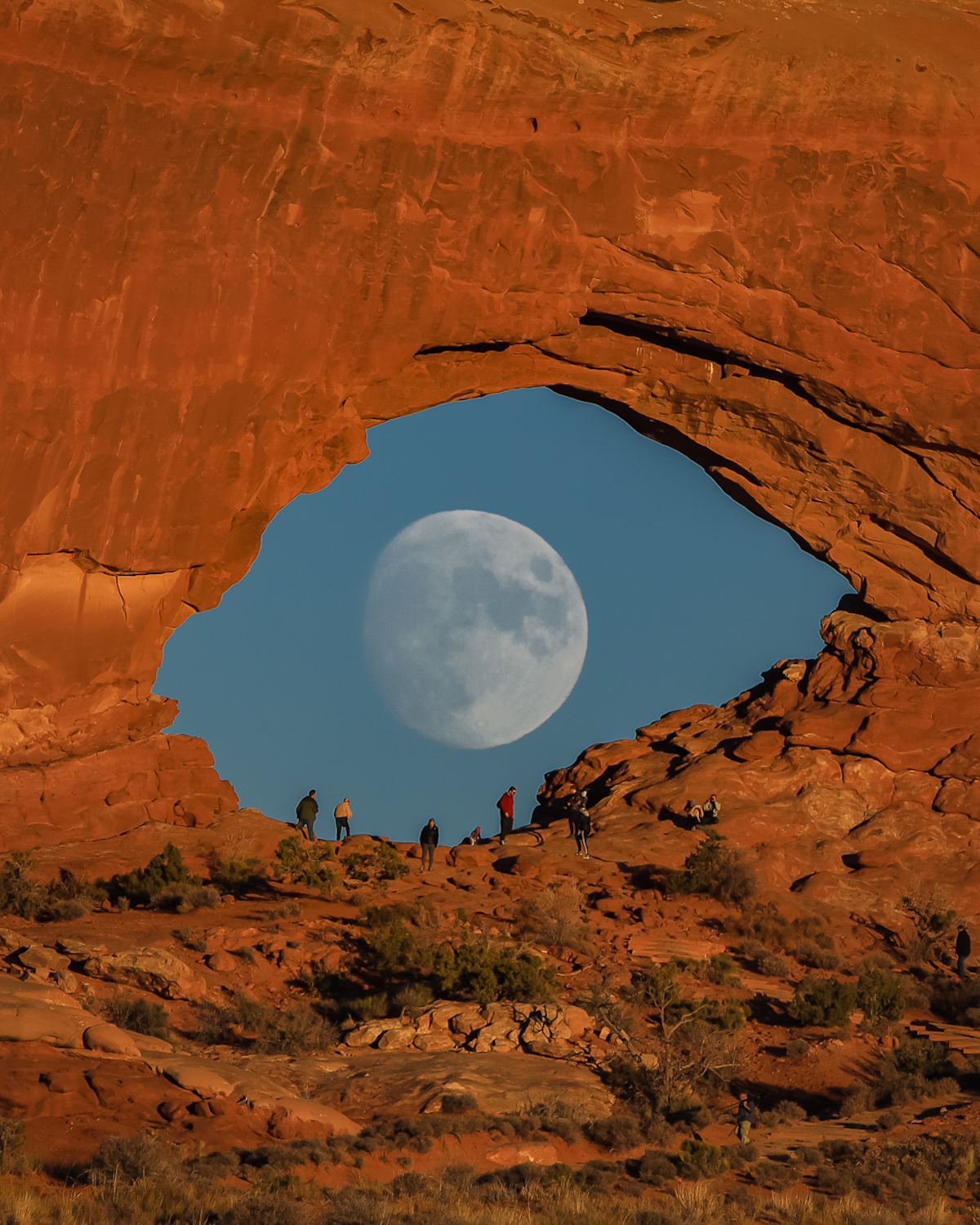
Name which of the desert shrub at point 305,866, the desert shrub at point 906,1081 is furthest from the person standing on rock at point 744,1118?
the desert shrub at point 305,866

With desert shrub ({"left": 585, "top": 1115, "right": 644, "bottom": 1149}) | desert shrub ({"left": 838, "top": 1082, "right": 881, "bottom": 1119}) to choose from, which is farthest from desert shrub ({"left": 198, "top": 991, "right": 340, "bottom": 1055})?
desert shrub ({"left": 838, "top": 1082, "right": 881, "bottom": 1119})

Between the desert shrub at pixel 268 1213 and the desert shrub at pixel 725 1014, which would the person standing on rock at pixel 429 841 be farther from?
the desert shrub at pixel 268 1213

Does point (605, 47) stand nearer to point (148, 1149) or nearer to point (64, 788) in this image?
point (64, 788)

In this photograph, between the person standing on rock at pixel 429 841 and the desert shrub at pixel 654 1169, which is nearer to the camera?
the desert shrub at pixel 654 1169

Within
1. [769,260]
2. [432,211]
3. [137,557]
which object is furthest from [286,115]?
[769,260]

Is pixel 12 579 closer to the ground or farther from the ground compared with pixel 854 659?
closer to the ground

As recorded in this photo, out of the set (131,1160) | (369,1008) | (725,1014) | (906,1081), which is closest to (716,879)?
(725,1014)
